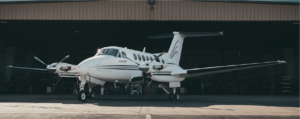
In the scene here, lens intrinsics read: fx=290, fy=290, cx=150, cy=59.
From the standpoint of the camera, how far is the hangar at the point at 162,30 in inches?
896

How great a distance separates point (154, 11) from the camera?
23.3m

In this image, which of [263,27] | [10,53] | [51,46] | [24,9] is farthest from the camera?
[51,46]

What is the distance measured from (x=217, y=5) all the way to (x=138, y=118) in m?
16.9

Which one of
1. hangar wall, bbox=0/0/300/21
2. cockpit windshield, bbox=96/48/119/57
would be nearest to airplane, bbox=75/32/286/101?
cockpit windshield, bbox=96/48/119/57

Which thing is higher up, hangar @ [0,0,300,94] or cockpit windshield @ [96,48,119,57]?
hangar @ [0,0,300,94]

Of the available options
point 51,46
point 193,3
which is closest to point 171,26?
point 193,3

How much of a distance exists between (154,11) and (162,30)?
640 centimetres

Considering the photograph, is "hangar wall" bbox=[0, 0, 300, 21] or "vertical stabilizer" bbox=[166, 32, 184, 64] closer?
"hangar wall" bbox=[0, 0, 300, 21]

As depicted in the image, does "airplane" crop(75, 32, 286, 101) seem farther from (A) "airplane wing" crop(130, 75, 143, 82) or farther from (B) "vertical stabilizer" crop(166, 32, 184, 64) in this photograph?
(B) "vertical stabilizer" crop(166, 32, 184, 64)

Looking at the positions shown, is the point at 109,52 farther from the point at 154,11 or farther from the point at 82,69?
the point at 154,11

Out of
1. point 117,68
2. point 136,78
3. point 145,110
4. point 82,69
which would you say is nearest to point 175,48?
point 136,78

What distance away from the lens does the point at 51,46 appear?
3928cm

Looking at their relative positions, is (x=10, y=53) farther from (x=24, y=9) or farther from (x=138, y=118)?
(x=138, y=118)

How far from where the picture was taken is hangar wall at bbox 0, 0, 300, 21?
890 inches
